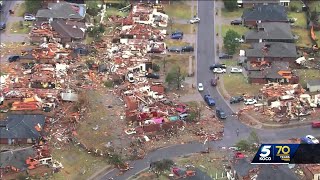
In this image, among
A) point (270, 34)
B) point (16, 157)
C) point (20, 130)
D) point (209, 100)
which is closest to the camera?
point (16, 157)

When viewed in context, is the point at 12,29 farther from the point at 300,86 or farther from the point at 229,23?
the point at 300,86

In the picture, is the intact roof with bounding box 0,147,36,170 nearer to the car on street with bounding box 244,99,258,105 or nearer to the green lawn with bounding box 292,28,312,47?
the car on street with bounding box 244,99,258,105

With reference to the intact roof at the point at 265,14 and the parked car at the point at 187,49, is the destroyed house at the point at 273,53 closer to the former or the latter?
the parked car at the point at 187,49

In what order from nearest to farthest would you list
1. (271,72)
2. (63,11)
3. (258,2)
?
1. (271,72)
2. (63,11)
3. (258,2)

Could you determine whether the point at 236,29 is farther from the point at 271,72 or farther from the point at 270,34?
the point at 271,72

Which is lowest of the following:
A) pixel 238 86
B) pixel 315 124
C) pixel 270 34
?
pixel 315 124

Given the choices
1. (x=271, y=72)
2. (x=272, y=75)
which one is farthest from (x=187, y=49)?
(x=272, y=75)

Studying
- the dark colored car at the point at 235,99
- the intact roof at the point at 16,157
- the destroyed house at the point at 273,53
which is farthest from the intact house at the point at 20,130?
the destroyed house at the point at 273,53
